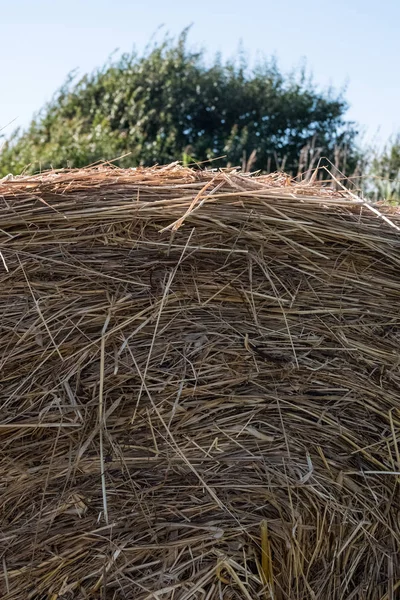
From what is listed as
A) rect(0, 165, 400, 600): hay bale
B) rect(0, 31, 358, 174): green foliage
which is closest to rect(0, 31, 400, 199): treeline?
rect(0, 31, 358, 174): green foliage

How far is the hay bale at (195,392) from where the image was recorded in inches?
63.9

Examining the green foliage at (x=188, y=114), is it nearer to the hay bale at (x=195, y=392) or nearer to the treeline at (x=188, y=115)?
the treeline at (x=188, y=115)

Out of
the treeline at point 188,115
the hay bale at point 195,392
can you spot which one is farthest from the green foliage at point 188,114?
the hay bale at point 195,392

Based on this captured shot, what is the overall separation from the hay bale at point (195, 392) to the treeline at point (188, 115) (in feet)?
18.7

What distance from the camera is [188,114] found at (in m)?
8.56

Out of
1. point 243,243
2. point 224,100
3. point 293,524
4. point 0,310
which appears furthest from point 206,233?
point 224,100

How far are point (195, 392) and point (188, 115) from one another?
724 centimetres

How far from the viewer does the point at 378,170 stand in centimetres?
Answer: 618

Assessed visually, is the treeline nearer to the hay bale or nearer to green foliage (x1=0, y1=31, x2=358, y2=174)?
green foliage (x1=0, y1=31, x2=358, y2=174)

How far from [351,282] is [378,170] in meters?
4.63

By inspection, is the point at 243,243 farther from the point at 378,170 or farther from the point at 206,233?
the point at 378,170

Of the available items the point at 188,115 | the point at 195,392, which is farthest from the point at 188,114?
the point at 195,392

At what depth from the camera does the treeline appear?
779cm

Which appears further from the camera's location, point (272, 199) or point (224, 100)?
point (224, 100)
